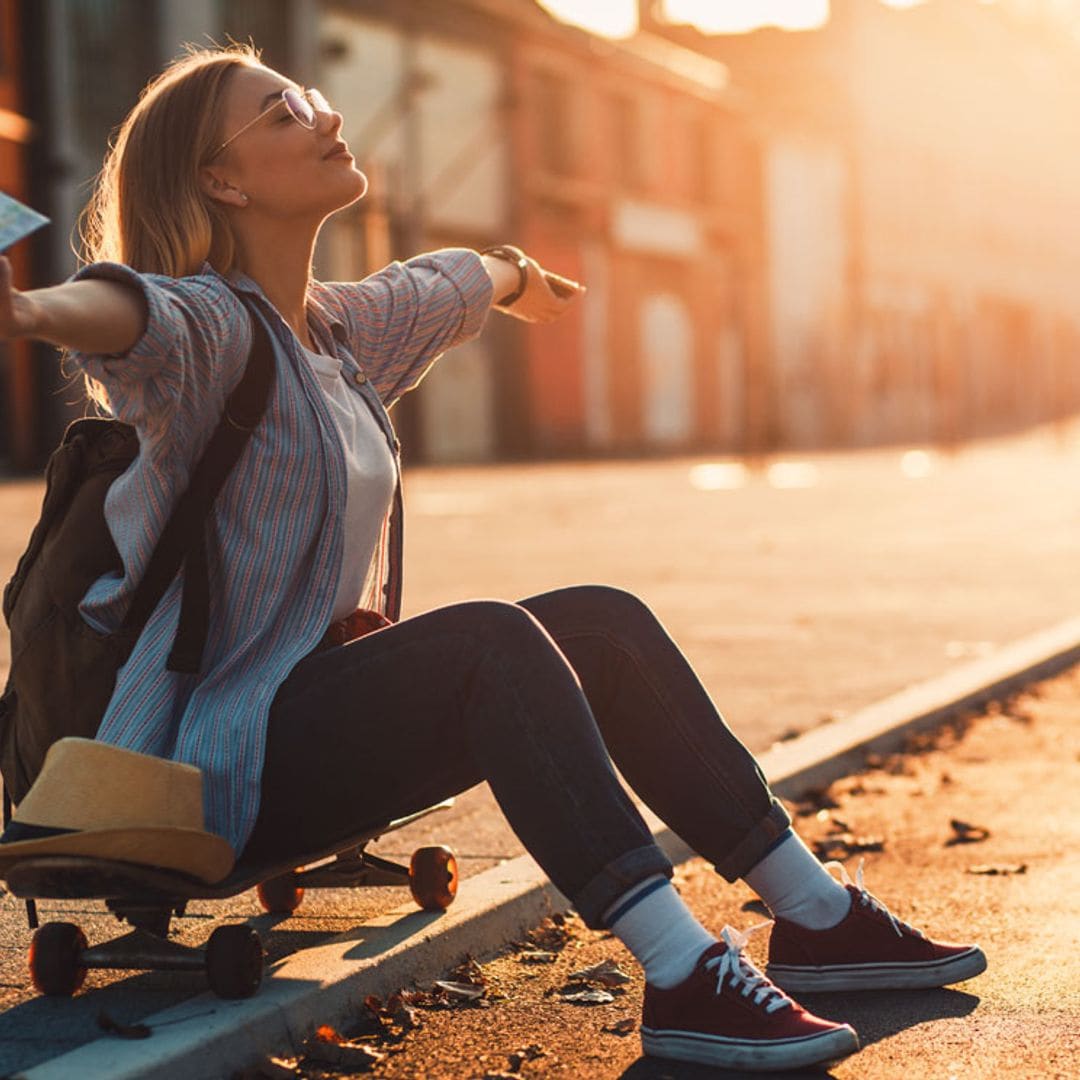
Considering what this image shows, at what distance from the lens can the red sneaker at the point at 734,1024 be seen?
3037mm

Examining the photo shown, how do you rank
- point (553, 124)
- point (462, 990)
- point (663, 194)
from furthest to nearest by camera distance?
point (663, 194), point (553, 124), point (462, 990)

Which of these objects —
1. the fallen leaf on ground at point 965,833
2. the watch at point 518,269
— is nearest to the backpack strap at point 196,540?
the watch at point 518,269

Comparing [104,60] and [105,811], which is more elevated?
[104,60]

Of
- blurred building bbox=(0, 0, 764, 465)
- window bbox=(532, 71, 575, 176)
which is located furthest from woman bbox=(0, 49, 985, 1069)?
window bbox=(532, 71, 575, 176)

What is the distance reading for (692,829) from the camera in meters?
3.45

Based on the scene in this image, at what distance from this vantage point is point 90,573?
126 inches

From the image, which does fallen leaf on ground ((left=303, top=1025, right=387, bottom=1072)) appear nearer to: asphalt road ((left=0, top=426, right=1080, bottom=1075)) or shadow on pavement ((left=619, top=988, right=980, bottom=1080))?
asphalt road ((left=0, top=426, right=1080, bottom=1075))

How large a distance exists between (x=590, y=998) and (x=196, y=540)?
3.33 feet

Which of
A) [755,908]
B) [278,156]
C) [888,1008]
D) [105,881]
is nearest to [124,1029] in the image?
[105,881]

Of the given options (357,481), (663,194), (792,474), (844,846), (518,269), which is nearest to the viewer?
(357,481)

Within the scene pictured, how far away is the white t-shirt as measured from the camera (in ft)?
10.9

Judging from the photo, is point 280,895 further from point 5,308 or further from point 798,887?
point 5,308

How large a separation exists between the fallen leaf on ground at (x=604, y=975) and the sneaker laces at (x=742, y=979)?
1.75ft

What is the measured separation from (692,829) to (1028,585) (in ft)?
25.4
